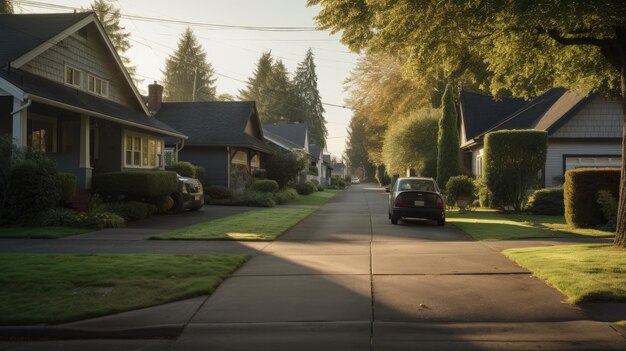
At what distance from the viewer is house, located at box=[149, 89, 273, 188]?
3152 cm

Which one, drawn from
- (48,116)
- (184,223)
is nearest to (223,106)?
(48,116)

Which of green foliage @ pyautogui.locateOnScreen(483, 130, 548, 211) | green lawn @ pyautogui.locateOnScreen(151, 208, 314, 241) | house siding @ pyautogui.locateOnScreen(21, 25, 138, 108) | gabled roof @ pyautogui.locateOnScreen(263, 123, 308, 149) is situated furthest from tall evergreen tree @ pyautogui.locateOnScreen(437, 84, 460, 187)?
gabled roof @ pyautogui.locateOnScreen(263, 123, 308, 149)

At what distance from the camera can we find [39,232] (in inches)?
521

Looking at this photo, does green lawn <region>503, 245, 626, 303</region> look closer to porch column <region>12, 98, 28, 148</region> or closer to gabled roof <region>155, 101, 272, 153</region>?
porch column <region>12, 98, 28, 148</region>

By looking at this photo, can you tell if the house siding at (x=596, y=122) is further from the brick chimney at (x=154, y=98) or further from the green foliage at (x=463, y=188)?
the brick chimney at (x=154, y=98)

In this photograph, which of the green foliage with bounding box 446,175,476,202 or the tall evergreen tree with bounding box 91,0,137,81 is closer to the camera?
the green foliage with bounding box 446,175,476,202

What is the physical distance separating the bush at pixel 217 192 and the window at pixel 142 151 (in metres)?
3.17

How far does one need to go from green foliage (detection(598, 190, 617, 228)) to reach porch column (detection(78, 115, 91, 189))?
16620 millimetres

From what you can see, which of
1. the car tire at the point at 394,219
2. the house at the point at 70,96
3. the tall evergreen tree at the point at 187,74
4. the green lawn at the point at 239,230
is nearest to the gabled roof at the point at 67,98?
the house at the point at 70,96

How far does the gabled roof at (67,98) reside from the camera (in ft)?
51.0

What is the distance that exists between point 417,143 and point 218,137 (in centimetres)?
1482

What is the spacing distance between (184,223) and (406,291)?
11.7 metres

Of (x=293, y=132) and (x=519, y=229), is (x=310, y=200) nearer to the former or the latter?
(x=519, y=229)

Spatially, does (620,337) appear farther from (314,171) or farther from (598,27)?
(314,171)
